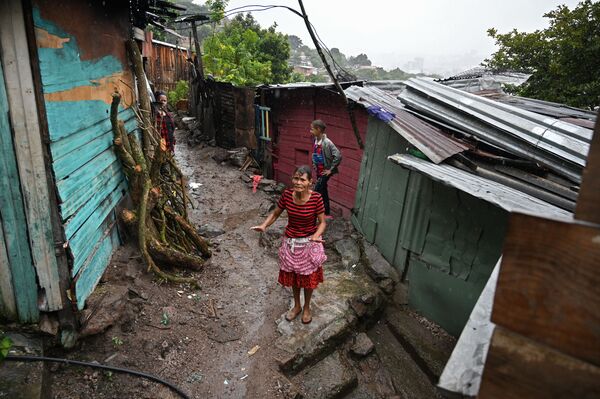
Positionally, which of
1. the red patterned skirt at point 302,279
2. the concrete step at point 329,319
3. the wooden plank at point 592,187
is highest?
the wooden plank at point 592,187

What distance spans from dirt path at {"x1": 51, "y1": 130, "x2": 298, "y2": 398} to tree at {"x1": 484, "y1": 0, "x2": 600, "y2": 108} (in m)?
8.00

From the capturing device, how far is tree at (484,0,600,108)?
A: 7887mm

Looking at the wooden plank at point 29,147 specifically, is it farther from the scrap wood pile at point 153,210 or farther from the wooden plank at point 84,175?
the scrap wood pile at point 153,210

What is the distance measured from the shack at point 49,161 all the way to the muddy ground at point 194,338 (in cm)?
39

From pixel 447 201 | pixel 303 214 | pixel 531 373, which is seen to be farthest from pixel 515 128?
pixel 531 373

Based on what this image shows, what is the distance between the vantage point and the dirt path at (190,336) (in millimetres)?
3340

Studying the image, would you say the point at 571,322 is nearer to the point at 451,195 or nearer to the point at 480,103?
the point at 451,195

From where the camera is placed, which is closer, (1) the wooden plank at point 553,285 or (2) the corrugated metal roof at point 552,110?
(1) the wooden plank at point 553,285

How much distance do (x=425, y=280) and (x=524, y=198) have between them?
2271 millimetres

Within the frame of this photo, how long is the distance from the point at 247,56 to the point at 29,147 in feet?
50.0

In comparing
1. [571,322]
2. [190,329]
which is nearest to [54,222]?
[190,329]

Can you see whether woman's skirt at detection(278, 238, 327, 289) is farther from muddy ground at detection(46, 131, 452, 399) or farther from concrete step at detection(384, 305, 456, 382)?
concrete step at detection(384, 305, 456, 382)

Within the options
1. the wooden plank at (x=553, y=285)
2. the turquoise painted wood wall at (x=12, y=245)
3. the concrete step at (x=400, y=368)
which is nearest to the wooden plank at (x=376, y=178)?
the concrete step at (x=400, y=368)

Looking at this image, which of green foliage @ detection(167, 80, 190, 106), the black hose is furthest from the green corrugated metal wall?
green foliage @ detection(167, 80, 190, 106)
